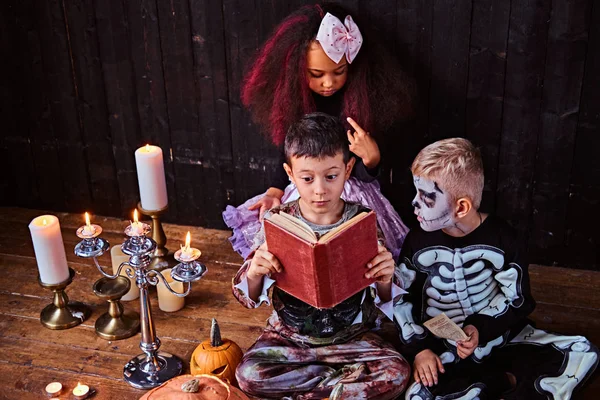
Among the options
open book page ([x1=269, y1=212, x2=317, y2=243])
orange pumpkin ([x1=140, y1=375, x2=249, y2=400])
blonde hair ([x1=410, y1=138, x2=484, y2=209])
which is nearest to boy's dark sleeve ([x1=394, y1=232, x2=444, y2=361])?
blonde hair ([x1=410, y1=138, x2=484, y2=209])

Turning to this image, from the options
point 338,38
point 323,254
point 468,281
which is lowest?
point 468,281

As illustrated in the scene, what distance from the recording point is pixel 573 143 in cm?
282

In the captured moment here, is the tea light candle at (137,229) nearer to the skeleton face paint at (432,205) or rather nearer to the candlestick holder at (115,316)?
the candlestick holder at (115,316)

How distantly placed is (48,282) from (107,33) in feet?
3.78

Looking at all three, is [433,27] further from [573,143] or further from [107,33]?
[107,33]

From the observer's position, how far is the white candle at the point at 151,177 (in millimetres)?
2674

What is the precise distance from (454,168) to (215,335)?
884 mm

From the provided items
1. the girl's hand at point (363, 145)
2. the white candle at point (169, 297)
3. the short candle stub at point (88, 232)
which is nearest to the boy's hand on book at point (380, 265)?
the girl's hand at point (363, 145)

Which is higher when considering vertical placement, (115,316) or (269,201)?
(269,201)

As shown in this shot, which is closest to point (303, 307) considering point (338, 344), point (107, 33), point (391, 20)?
point (338, 344)

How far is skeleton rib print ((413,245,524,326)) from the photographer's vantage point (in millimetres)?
2234

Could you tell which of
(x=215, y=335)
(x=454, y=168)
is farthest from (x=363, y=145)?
(x=215, y=335)

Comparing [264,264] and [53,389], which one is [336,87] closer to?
[264,264]

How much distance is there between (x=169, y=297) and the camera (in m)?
2.77
